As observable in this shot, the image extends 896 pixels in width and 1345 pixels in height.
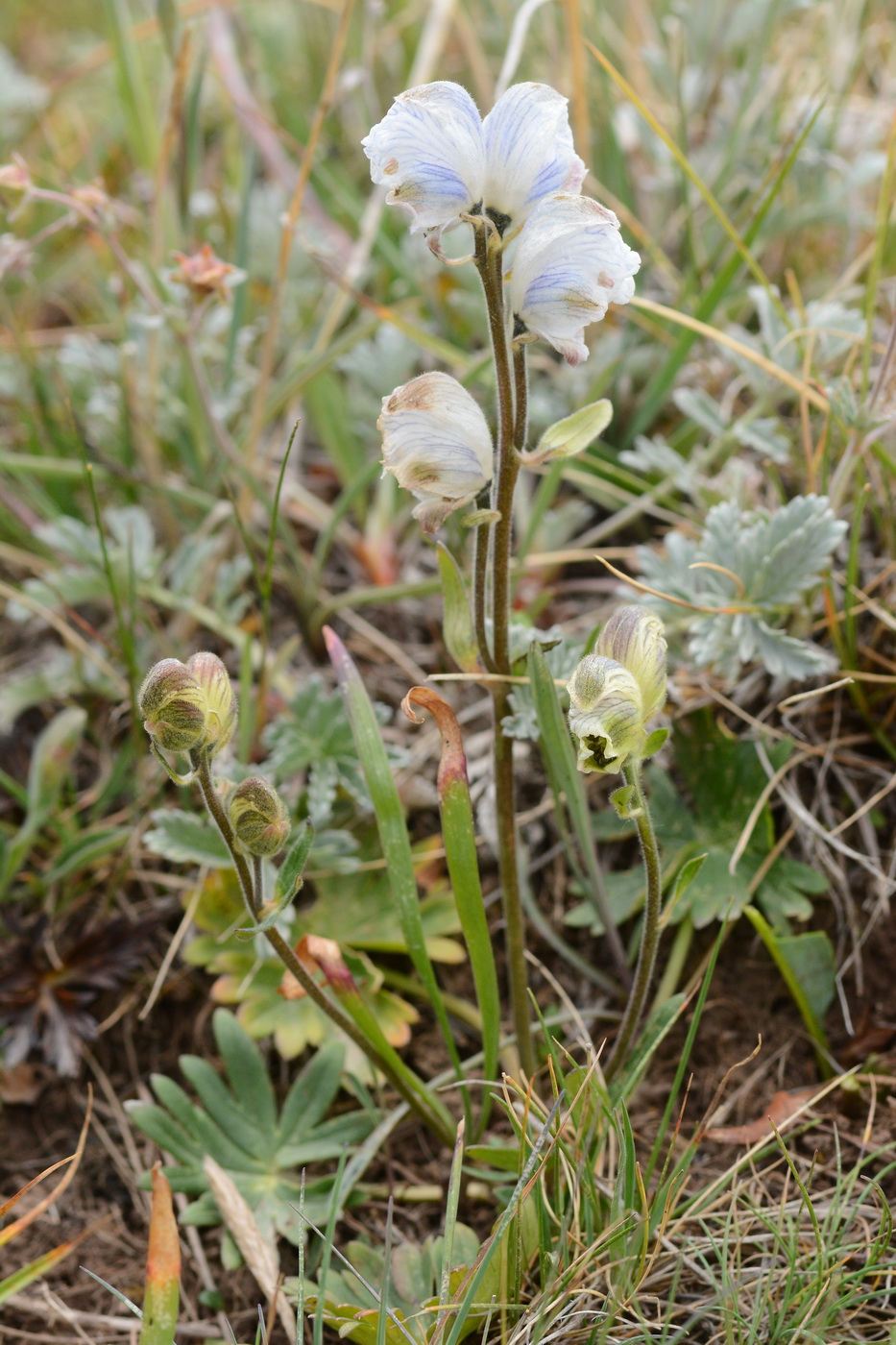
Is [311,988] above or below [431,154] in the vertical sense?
below

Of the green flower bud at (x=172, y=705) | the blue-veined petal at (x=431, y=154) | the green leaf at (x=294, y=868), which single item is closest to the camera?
the blue-veined petal at (x=431, y=154)

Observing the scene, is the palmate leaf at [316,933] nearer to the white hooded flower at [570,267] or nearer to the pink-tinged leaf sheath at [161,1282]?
the pink-tinged leaf sheath at [161,1282]

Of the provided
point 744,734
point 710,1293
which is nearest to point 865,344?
point 744,734

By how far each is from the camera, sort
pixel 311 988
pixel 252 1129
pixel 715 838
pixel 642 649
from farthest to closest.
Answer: pixel 715 838 < pixel 252 1129 < pixel 311 988 < pixel 642 649

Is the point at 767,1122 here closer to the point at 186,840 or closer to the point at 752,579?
the point at 752,579

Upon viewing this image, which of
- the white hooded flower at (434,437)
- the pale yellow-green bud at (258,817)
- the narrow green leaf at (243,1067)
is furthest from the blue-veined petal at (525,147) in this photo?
the narrow green leaf at (243,1067)

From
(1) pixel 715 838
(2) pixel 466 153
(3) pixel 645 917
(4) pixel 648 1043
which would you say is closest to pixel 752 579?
(1) pixel 715 838
